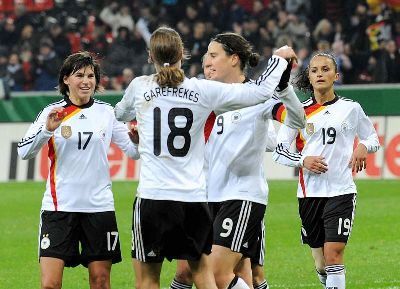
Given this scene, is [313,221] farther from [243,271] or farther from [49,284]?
[49,284]

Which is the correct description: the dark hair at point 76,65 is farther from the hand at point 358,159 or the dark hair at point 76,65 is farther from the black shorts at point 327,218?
the black shorts at point 327,218

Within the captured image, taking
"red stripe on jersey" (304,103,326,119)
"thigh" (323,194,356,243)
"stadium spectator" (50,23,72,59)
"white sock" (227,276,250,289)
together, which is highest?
"stadium spectator" (50,23,72,59)

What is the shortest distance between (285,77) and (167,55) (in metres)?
0.78

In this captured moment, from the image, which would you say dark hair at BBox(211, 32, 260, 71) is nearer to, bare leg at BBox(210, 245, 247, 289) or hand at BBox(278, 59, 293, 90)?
hand at BBox(278, 59, 293, 90)

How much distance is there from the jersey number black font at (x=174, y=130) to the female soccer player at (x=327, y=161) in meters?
2.51

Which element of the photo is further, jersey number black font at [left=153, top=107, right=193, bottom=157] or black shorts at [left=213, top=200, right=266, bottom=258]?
black shorts at [left=213, top=200, right=266, bottom=258]

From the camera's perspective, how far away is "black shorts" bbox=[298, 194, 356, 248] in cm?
981

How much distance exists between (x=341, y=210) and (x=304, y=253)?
3.96m

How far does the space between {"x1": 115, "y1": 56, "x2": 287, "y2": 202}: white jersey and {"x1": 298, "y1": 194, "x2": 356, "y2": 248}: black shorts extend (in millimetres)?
2598

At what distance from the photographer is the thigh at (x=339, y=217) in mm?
9789

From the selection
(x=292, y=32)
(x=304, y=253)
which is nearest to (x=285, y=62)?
(x=304, y=253)

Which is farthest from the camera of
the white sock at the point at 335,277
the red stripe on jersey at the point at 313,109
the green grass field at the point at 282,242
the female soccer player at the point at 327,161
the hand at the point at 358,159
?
the green grass field at the point at 282,242

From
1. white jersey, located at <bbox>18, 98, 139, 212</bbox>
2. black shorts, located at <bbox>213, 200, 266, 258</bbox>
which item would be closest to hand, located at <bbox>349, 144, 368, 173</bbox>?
black shorts, located at <bbox>213, 200, 266, 258</bbox>

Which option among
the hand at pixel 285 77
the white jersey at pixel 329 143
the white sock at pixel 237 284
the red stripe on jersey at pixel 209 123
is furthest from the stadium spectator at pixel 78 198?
the white jersey at pixel 329 143
